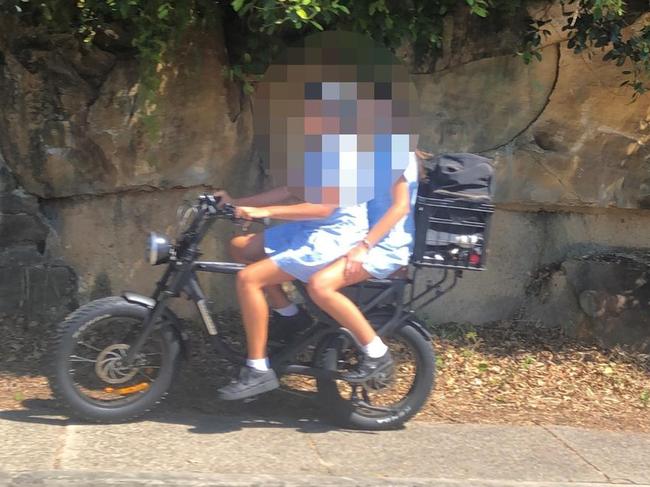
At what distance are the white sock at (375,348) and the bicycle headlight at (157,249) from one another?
1180 mm

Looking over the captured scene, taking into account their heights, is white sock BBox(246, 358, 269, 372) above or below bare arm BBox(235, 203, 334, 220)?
below

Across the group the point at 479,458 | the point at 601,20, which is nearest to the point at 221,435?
the point at 479,458

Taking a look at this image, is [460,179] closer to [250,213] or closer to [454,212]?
[454,212]

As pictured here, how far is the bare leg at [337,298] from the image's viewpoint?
4.31 m

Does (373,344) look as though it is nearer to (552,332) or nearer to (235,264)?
(235,264)

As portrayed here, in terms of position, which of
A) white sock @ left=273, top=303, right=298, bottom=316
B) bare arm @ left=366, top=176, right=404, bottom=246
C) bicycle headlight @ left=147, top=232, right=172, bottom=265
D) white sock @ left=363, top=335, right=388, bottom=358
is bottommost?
white sock @ left=363, top=335, right=388, bottom=358

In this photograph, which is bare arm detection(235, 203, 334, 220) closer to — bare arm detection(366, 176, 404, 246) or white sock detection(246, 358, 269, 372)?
bare arm detection(366, 176, 404, 246)

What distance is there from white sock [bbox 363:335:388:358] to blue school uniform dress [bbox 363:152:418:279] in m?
0.35

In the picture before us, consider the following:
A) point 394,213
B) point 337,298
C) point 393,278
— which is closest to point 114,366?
point 337,298

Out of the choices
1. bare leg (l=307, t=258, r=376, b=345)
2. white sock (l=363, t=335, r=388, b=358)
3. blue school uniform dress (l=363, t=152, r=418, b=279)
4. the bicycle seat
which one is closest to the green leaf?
blue school uniform dress (l=363, t=152, r=418, b=279)

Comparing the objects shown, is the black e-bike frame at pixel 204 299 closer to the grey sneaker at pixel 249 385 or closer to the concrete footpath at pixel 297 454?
the grey sneaker at pixel 249 385

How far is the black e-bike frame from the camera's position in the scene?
14.2 ft

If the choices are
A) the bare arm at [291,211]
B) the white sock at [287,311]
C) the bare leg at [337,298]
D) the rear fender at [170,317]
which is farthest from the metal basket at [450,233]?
the rear fender at [170,317]

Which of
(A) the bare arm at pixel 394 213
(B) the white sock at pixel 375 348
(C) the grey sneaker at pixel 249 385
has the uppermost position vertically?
(A) the bare arm at pixel 394 213
